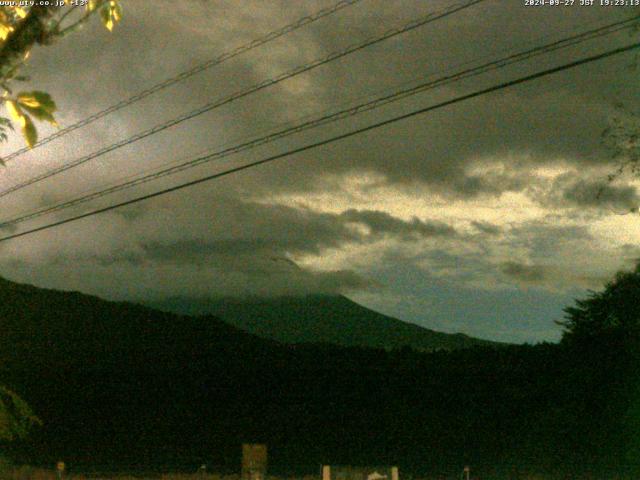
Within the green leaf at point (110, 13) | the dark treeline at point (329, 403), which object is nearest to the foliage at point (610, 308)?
the dark treeline at point (329, 403)

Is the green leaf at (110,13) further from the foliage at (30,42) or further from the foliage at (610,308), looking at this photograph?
the foliage at (610,308)

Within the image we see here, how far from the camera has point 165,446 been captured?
25078mm

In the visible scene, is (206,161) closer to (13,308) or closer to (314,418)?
(314,418)

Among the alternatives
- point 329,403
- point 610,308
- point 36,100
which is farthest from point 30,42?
point 610,308

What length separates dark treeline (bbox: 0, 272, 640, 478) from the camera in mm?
18875

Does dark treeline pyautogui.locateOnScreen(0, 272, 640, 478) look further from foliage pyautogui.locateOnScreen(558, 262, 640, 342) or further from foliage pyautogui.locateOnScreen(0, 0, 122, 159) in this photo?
foliage pyautogui.locateOnScreen(0, 0, 122, 159)

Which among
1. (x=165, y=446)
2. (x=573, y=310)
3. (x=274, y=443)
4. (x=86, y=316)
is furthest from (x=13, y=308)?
(x=573, y=310)

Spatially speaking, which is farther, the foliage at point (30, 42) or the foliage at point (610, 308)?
the foliage at point (610, 308)

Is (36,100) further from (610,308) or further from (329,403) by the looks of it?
(610,308)

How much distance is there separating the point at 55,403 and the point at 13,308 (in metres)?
9.75

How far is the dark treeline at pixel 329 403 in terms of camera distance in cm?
1888

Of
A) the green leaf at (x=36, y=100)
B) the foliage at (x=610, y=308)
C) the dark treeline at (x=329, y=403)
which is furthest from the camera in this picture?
the foliage at (x=610, y=308)

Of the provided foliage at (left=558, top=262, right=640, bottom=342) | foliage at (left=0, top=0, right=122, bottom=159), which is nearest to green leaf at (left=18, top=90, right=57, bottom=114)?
foliage at (left=0, top=0, right=122, bottom=159)

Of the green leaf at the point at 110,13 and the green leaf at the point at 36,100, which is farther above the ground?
the green leaf at the point at 110,13
